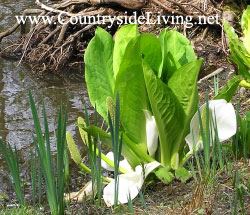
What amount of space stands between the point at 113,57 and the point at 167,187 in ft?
2.09

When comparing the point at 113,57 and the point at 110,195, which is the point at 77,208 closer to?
the point at 110,195

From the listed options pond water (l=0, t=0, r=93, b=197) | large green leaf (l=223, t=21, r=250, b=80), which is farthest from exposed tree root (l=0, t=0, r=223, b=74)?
large green leaf (l=223, t=21, r=250, b=80)

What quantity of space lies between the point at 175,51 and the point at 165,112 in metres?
0.37

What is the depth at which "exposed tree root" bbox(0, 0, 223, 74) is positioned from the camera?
500 cm

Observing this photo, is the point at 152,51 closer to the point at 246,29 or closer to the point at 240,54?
the point at 240,54

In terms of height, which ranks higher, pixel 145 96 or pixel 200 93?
pixel 145 96

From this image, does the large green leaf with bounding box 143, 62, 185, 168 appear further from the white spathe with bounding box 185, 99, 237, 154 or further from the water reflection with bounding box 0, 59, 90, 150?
the water reflection with bounding box 0, 59, 90, 150

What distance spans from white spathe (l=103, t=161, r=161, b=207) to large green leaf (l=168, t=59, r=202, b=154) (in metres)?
0.23

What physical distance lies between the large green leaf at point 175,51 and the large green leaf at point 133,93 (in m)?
0.21

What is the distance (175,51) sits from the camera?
8.14ft

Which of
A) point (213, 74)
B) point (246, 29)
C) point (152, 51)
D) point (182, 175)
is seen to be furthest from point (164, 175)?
point (213, 74)

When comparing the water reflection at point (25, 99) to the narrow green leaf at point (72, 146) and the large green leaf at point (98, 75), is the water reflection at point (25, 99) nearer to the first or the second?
the large green leaf at point (98, 75)

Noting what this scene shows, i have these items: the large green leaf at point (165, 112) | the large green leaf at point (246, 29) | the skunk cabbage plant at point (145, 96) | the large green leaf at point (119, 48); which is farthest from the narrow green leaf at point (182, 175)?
the large green leaf at point (246, 29)

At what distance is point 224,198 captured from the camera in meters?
1.91
